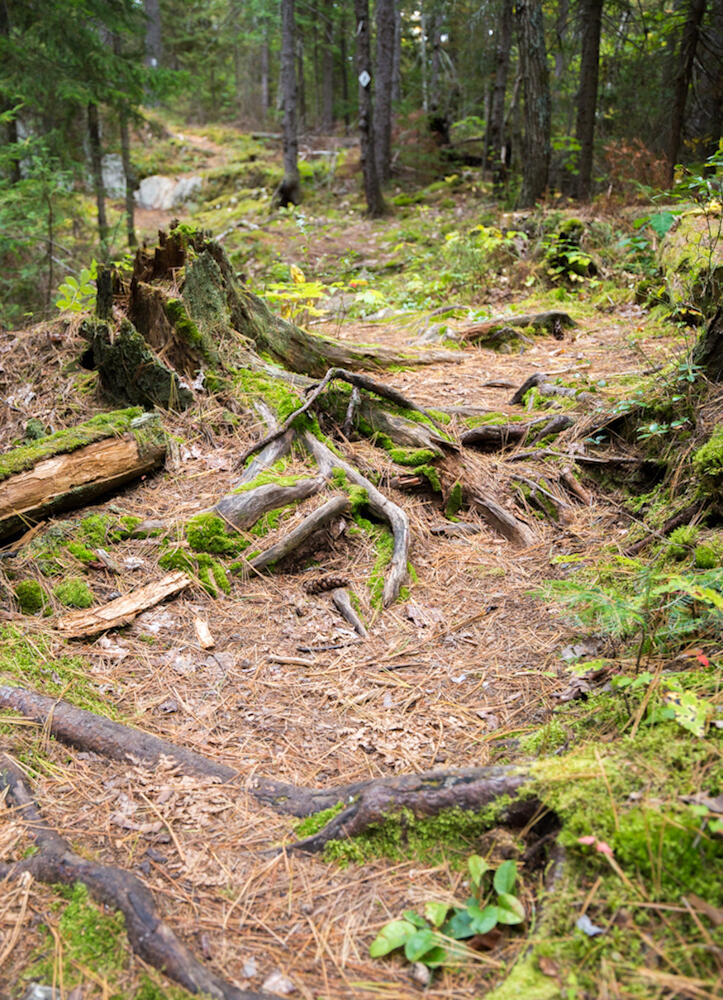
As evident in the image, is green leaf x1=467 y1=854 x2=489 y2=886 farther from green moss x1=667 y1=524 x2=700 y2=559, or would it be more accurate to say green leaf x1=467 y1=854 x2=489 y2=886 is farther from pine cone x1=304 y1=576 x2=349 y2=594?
pine cone x1=304 y1=576 x2=349 y2=594

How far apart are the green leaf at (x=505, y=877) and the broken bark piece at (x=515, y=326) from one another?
222 inches

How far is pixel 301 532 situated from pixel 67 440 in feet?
4.87

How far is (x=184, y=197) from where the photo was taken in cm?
2142

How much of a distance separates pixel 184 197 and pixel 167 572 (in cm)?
2151

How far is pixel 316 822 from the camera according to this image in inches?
82.4

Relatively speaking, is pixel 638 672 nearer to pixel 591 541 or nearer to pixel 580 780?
pixel 580 780

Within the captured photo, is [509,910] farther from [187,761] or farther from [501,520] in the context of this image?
[501,520]

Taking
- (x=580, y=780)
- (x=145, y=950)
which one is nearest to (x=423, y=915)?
(x=580, y=780)

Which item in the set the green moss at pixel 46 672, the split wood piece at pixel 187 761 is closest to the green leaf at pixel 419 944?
the split wood piece at pixel 187 761

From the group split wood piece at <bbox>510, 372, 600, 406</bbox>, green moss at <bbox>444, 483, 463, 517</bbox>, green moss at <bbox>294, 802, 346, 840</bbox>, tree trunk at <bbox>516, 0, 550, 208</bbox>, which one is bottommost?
green moss at <bbox>294, 802, 346, 840</bbox>

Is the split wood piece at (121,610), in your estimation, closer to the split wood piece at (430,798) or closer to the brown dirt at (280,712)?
the brown dirt at (280,712)

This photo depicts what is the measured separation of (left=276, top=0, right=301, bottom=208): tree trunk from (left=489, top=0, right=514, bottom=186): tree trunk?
4.95 meters

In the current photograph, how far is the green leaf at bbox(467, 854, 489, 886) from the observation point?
172cm

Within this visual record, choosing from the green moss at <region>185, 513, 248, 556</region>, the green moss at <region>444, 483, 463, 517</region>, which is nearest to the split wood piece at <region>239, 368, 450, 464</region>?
the green moss at <region>444, 483, 463, 517</region>
